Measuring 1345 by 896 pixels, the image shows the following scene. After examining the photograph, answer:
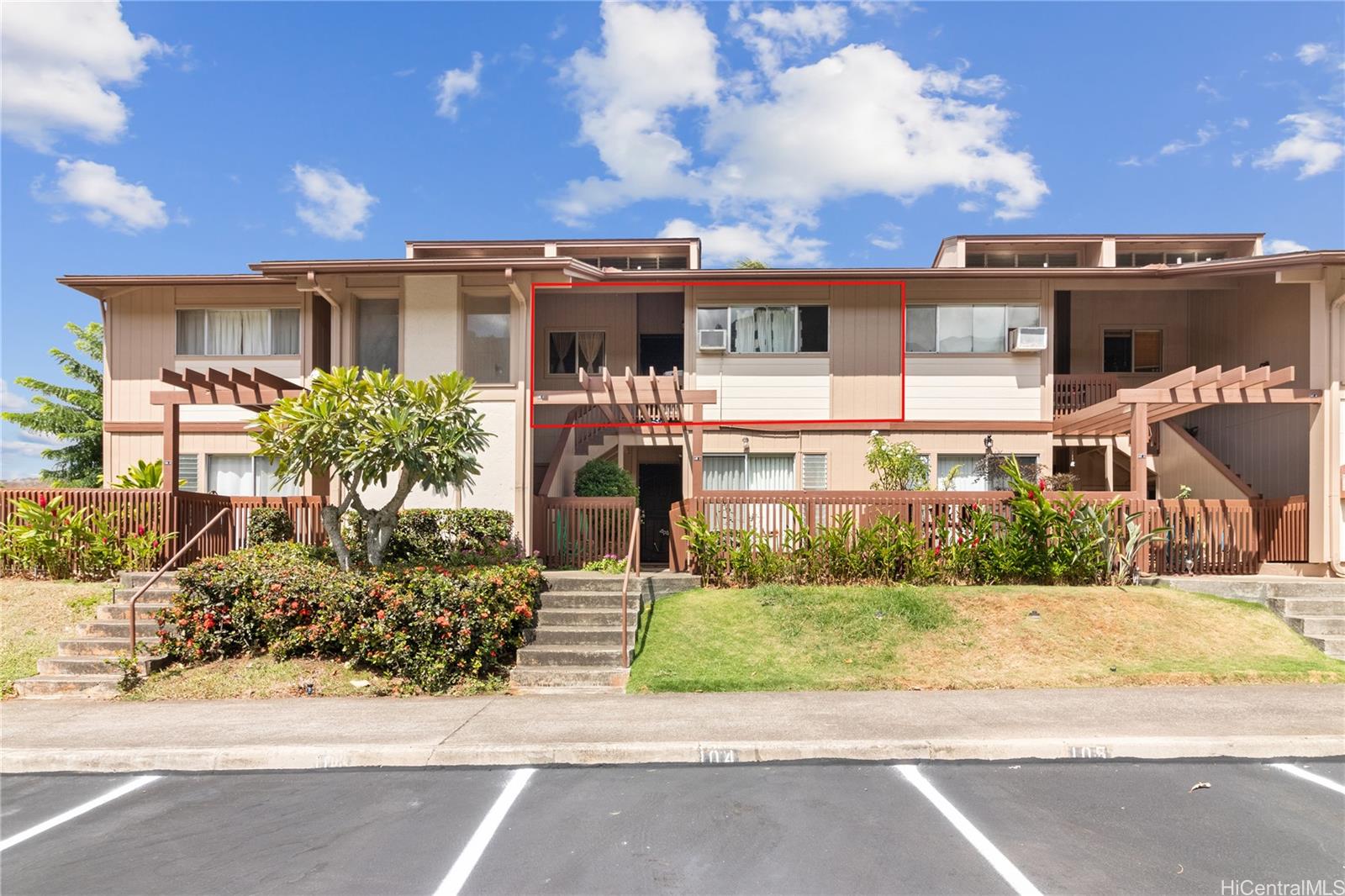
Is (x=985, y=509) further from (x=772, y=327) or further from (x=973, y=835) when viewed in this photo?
(x=973, y=835)

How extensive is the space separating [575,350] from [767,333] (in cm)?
485

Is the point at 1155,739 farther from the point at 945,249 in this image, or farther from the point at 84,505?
the point at 945,249

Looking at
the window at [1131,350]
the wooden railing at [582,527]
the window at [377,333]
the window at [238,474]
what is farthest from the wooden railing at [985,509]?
the window at [238,474]

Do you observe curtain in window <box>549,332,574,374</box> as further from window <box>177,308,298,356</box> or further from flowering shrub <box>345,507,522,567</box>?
flowering shrub <box>345,507,522,567</box>

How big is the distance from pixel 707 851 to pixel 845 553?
8.49 m

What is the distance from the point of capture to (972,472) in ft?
59.8

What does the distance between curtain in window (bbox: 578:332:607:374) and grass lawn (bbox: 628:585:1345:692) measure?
8.62 m

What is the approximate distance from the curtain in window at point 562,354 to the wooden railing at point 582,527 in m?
6.45

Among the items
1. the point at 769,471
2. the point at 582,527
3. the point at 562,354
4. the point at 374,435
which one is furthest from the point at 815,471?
the point at 374,435

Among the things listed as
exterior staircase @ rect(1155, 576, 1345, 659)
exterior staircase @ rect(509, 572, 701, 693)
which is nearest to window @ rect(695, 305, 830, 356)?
exterior staircase @ rect(509, 572, 701, 693)

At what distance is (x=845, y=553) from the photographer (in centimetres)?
1352

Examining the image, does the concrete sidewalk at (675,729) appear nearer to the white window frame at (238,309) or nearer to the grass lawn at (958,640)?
the grass lawn at (958,640)

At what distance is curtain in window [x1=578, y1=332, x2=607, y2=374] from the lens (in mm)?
20406

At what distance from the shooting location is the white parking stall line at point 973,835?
4.97m
